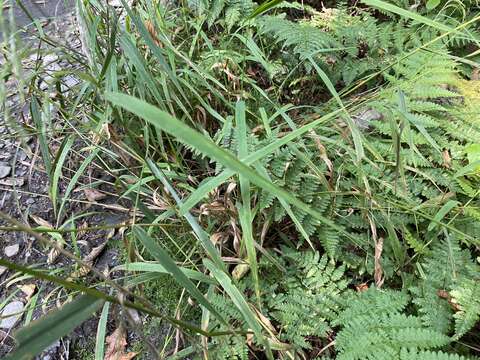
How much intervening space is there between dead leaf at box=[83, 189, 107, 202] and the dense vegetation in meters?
0.13

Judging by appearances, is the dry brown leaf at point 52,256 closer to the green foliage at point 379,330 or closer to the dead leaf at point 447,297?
the green foliage at point 379,330

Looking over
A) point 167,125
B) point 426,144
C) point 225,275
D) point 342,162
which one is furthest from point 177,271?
point 426,144

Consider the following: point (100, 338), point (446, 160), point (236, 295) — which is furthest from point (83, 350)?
point (446, 160)

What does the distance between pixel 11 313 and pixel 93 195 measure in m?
0.53

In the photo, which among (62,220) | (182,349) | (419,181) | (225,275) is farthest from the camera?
(62,220)

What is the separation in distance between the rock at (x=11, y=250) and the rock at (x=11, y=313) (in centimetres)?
22

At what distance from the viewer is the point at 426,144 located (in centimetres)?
160

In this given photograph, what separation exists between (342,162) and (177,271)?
2.88ft

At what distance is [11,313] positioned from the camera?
1581 mm

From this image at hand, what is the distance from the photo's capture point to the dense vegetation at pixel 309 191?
3.83ft

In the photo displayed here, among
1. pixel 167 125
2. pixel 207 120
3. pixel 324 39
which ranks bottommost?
pixel 207 120

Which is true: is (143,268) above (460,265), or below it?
above

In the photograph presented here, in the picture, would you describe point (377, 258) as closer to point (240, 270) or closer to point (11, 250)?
point (240, 270)

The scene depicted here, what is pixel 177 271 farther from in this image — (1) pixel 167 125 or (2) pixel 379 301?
(2) pixel 379 301
